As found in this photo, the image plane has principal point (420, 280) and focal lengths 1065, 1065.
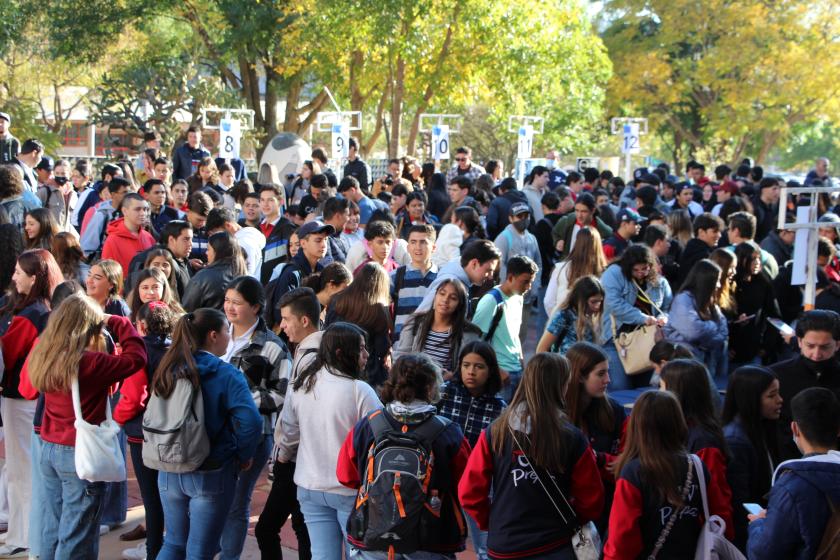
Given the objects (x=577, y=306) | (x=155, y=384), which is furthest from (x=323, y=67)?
(x=155, y=384)

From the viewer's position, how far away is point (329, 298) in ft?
22.9

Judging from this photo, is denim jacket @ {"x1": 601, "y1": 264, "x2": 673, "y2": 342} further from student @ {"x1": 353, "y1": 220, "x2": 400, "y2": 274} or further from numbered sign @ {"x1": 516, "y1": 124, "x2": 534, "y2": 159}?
numbered sign @ {"x1": 516, "y1": 124, "x2": 534, "y2": 159}

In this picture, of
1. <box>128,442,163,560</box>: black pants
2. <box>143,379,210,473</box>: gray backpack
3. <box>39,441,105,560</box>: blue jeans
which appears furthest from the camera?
<box>128,442,163,560</box>: black pants

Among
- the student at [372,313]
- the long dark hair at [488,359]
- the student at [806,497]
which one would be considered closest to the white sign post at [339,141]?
the student at [372,313]

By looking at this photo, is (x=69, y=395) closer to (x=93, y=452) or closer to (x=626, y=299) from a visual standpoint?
(x=93, y=452)

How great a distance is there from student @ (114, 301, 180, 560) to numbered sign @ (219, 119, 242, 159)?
37.6 feet

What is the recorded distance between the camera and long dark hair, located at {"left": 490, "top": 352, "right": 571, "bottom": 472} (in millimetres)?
4406

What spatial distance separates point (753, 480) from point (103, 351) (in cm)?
333

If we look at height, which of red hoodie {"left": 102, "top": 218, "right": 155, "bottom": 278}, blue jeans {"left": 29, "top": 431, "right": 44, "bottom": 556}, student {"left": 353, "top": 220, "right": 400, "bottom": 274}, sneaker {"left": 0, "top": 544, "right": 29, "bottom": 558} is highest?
student {"left": 353, "top": 220, "right": 400, "bottom": 274}

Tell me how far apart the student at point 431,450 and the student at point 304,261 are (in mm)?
3077

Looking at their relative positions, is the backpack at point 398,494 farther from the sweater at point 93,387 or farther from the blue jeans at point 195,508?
the sweater at point 93,387

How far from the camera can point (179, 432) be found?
16.6 feet

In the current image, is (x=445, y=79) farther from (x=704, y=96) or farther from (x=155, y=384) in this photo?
(x=155, y=384)

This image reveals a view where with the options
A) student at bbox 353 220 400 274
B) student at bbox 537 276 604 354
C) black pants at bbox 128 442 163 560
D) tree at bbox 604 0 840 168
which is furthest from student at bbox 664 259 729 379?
tree at bbox 604 0 840 168
